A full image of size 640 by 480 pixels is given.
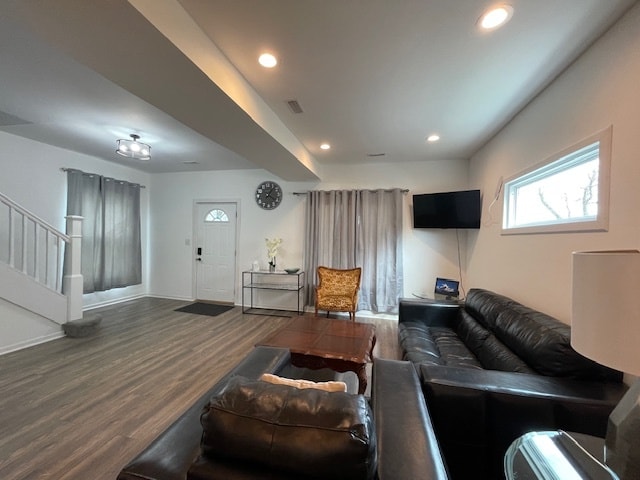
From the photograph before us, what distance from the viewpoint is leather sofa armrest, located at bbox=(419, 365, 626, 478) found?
1285 millimetres

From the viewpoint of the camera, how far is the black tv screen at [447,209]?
369cm

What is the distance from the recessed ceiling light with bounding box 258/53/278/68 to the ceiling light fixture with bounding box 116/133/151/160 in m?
2.49

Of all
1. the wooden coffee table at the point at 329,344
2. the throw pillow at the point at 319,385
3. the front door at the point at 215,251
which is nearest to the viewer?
the throw pillow at the point at 319,385

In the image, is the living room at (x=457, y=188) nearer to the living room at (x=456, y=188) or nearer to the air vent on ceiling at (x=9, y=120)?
the living room at (x=456, y=188)

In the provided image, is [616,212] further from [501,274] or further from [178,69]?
[178,69]

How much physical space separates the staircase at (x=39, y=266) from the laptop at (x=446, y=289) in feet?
16.7

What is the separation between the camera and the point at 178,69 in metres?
1.64

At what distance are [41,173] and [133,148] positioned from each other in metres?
1.84

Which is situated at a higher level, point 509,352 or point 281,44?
point 281,44

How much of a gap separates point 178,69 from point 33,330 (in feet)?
12.0

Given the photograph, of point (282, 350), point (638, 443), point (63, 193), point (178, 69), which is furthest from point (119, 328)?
point (638, 443)

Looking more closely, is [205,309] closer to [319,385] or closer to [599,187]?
[319,385]

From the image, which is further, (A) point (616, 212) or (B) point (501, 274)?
(B) point (501, 274)

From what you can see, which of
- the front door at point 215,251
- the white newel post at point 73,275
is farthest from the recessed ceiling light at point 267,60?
the front door at point 215,251
